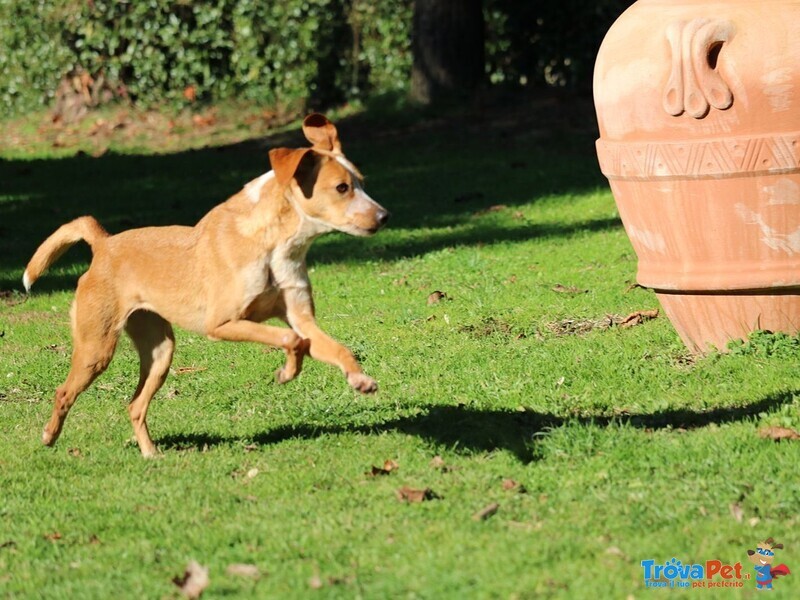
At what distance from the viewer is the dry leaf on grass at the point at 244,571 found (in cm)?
488

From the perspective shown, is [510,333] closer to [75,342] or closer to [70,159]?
[75,342]

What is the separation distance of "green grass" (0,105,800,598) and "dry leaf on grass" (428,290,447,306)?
9 cm

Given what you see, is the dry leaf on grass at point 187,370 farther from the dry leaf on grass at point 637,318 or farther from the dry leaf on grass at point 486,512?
the dry leaf on grass at point 486,512

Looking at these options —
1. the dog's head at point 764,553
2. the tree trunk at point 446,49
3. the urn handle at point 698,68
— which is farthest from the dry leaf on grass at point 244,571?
the tree trunk at point 446,49

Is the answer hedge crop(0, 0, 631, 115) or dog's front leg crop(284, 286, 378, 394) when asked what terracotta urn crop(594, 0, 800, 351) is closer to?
dog's front leg crop(284, 286, 378, 394)

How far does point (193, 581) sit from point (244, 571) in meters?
0.20

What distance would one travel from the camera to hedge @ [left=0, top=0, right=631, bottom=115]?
19.8 metres

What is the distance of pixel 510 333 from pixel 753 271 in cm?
214

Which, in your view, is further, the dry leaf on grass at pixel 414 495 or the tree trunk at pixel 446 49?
the tree trunk at pixel 446 49

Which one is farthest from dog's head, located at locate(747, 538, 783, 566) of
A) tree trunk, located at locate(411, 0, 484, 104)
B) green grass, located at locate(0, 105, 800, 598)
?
tree trunk, located at locate(411, 0, 484, 104)

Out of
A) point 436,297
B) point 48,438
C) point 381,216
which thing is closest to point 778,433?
point 381,216

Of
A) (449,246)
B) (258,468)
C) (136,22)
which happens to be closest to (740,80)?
(258,468)

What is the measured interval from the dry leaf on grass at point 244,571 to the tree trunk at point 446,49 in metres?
14.3

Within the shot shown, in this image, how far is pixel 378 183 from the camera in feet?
52.1
